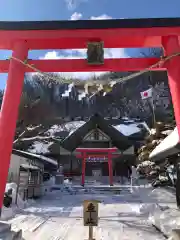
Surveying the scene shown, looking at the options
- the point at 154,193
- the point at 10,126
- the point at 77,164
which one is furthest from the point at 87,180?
the point at 10,126

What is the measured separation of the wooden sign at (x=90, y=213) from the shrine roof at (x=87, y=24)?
3.04 metres

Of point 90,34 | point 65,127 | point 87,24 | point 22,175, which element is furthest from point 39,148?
point 87,24

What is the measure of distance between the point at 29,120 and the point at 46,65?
17.1 metres

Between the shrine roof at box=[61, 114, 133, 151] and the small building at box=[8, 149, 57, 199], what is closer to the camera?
the small building at box=[8, 149, 57, 199]

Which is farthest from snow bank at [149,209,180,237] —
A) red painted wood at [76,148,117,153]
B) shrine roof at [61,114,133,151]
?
shrine roof at [61,114,133,151]

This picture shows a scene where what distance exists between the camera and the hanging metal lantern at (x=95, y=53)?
3.81m

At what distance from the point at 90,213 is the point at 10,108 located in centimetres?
219

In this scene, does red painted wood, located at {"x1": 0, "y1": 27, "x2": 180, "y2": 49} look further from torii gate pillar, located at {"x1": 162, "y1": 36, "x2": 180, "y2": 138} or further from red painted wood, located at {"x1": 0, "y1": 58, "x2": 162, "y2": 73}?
red painted wood, located at {"x1": 0, "y1": 58, "x2": 162, "y2": 73}

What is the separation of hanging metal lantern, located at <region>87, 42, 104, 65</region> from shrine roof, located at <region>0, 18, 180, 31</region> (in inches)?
11.9

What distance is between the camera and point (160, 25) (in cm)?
364

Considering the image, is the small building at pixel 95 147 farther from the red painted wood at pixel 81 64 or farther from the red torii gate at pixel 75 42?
the red torii gate at pixel 75 42

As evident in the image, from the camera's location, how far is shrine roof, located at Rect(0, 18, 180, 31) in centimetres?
365

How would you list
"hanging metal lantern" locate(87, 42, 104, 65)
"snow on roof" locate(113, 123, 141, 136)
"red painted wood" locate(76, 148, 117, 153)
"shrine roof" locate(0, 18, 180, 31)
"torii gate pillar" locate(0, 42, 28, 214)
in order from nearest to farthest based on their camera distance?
"torii gate pillar" locate(0, 42, 28, 214) → "shrine roof" locate(0, 18, 180, 31) → "hanging metal lantern" locate(87, 42, 104, 65) → "red painted wood" locate(76, 148, 117, 153) → "snow on roof" locate(113, 123, 141, 136)

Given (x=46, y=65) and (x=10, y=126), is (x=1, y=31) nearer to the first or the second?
(x=46, y=65)
